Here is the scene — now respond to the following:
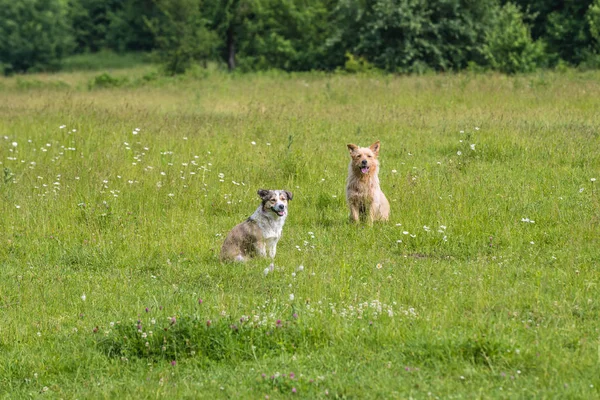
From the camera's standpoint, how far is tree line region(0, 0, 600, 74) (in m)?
33.4

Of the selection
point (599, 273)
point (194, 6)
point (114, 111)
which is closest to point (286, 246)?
point (599, 273)

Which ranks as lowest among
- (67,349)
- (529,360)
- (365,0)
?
(67,349)

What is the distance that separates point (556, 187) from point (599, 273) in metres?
3.91

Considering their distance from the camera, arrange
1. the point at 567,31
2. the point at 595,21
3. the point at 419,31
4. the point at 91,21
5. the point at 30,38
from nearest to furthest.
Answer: the point at 595,21 < the point at 419,31 < the point at 567,31 < the point at 30,38 < the point at 91,21

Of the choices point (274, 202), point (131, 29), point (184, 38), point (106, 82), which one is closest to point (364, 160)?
point (274, 202)

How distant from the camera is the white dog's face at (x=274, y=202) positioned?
29.9 feet

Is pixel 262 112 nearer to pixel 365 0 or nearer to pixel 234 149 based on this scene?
pixel 234 149

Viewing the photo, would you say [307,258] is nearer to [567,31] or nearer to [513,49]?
[513,49]

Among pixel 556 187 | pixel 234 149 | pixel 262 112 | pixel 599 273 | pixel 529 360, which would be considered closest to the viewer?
pixel 529 360

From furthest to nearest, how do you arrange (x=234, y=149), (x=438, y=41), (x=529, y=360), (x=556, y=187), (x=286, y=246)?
(x=438, y=41), (x=234, y=149), (x=556, y=187), (x=286, y=246), (x=529, y=360)

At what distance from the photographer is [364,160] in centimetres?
1107

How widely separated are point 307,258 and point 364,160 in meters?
2.47

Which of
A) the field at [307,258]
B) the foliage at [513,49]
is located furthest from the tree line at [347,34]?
the field at [307,258]

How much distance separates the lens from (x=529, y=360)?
19.8 feet
